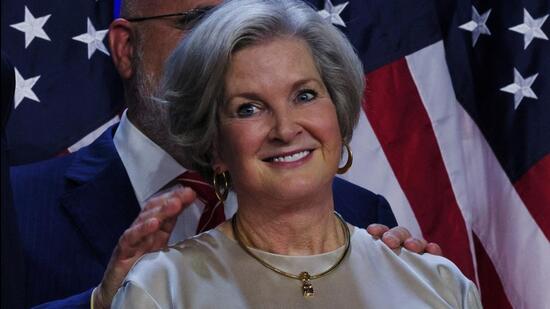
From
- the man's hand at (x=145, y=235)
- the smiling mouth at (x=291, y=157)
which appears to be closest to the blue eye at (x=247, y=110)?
the smiling mouth at (x=291, y=157)

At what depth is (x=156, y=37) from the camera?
300 centimetres

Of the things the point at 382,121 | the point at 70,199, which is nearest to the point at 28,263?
the point at 70,199

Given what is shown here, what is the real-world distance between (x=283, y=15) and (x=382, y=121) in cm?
118

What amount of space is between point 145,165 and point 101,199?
15 centimetres

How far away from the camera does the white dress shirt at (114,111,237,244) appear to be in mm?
2814

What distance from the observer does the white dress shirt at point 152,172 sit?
9.23 ft

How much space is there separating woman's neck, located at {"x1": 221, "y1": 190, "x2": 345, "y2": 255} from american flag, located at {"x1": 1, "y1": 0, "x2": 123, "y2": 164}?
108 cm

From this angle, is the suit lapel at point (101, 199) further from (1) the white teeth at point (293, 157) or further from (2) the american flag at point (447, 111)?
Result: (1) the white teeth at point (293, 157)

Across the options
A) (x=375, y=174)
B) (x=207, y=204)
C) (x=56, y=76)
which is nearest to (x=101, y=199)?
(x=207, y=204)

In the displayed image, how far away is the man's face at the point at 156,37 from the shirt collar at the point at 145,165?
152 mm

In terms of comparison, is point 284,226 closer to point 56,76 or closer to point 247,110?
point 247,110

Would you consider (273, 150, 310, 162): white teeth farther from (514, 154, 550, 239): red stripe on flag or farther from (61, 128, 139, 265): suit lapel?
(514, 154, 550, 239): red stripe on flag

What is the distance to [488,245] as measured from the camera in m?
3.47

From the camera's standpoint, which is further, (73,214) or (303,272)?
(73,214)
